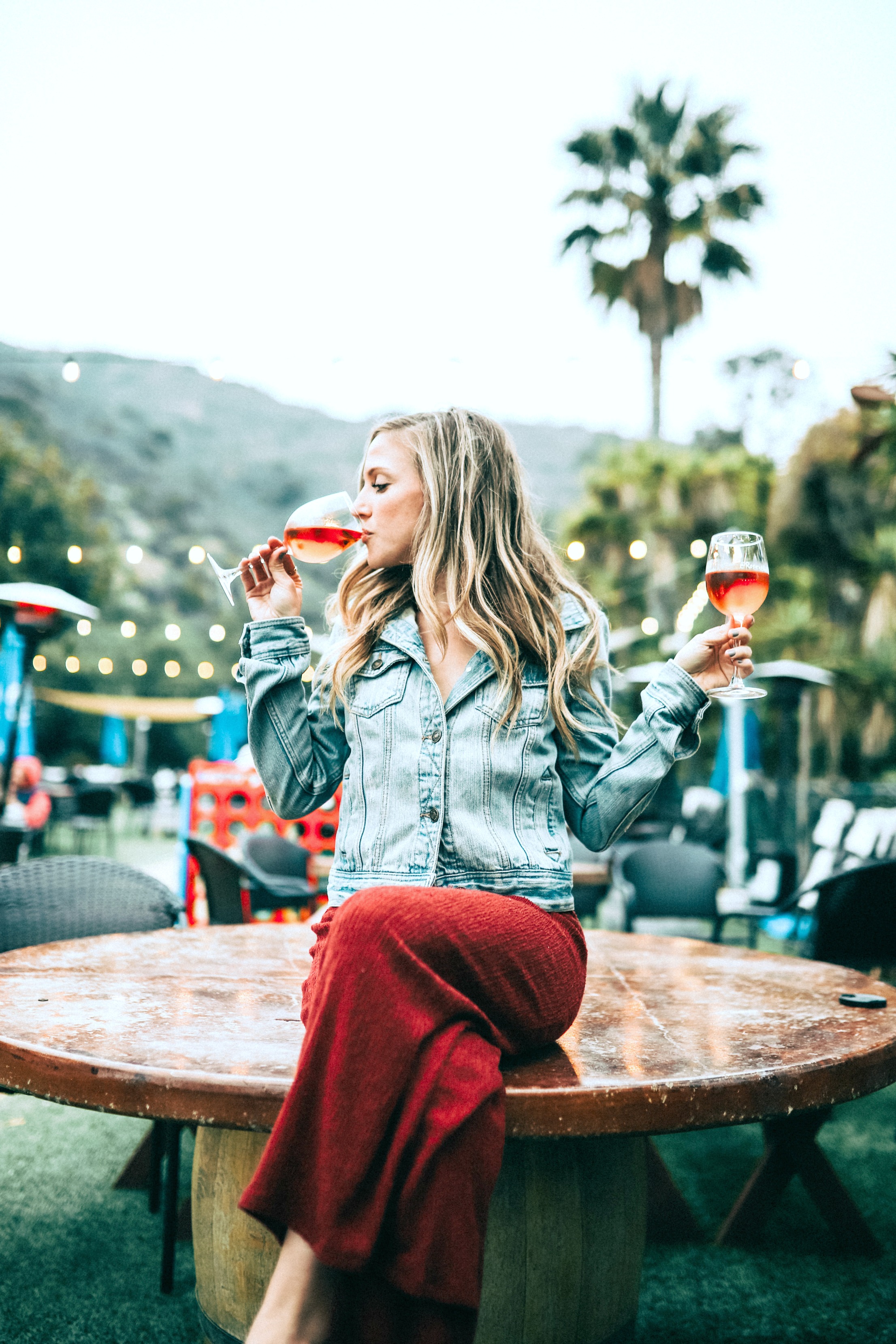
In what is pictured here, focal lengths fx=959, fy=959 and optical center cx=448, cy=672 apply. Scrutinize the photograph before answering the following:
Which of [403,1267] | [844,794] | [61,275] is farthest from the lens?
[61,275]

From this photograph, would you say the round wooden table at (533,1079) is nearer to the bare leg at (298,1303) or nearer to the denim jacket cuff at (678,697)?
the bare leg at (298,1303)

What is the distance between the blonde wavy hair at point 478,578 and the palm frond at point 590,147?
13.7 meters

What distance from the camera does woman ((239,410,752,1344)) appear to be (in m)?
0.88

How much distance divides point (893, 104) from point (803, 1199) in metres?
11.7

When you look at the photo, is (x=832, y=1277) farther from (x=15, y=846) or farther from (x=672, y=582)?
(x=672, y=582)

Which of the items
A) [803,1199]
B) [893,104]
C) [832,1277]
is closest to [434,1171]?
[832,1277]

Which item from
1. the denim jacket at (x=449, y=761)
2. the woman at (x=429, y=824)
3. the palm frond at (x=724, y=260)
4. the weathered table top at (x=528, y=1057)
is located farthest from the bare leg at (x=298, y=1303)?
the palm frond at (x=724, y=260)

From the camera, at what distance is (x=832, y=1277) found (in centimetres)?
195

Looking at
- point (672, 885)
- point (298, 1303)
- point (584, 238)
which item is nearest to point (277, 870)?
point (672, 885)

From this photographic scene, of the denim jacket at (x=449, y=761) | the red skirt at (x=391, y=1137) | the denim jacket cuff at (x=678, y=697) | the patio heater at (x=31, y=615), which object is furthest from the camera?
the patio heater at (x=31, y=615)

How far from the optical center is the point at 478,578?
1.54m

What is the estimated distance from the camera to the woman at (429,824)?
2.88 feet

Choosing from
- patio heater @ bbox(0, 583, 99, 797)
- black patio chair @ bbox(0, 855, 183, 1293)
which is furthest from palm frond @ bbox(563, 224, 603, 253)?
black patio chair @ bbox(0, 855, 183, 1293)

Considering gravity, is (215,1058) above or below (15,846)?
above
